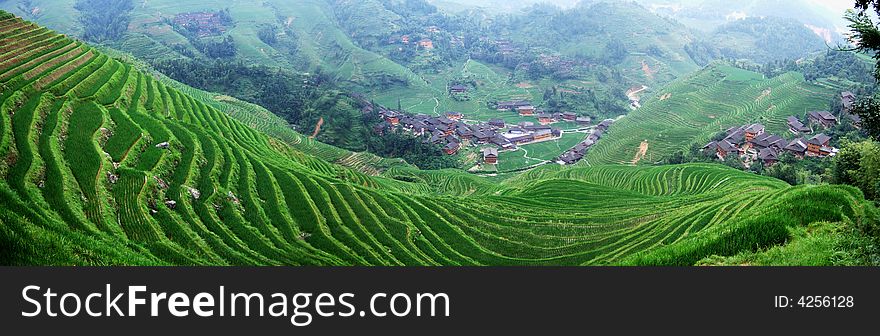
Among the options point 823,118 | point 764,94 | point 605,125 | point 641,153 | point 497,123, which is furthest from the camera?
point 605,125

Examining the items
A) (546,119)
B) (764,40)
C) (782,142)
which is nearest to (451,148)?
(546,119)

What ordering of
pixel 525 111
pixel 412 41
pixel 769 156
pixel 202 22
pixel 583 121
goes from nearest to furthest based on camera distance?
pixel 769 156 → pixel 583 121 → pixel 525 111 → pixel 412 41 → pixel 202 22

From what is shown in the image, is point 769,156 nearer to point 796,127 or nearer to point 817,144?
point 817,144

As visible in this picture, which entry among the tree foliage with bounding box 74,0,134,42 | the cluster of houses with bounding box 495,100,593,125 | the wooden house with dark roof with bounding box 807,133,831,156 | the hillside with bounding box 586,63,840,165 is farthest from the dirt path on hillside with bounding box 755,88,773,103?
the tree foliage with bounding box 74,0,134,42

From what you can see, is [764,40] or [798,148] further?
[764,40]

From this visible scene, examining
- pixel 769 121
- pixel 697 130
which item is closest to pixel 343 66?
pixel 697 130

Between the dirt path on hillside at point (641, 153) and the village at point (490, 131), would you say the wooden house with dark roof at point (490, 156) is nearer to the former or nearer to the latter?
the village at point (490, 131)

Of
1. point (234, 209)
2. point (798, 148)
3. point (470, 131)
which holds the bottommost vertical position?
point (470, 131)
